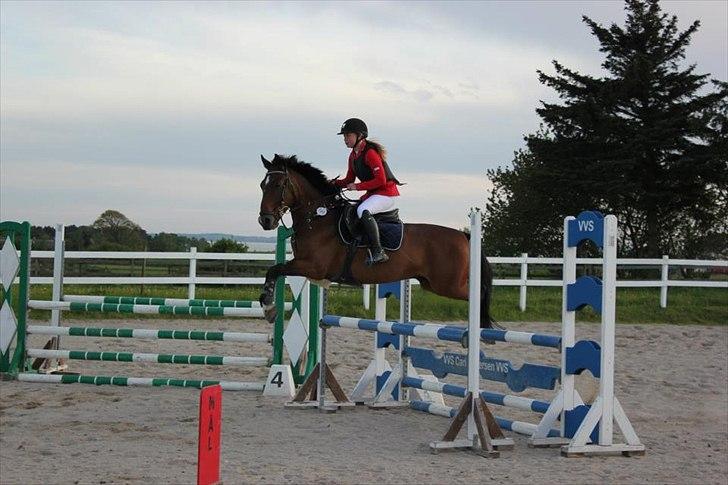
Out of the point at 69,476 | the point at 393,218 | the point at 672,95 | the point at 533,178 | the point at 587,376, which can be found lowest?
the point at 69,476

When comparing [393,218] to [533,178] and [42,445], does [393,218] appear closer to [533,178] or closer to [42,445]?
[42,445]

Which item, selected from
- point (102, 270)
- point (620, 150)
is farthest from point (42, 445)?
point (620, 150)

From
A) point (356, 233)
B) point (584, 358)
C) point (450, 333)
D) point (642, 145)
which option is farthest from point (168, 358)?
point (642, 145)

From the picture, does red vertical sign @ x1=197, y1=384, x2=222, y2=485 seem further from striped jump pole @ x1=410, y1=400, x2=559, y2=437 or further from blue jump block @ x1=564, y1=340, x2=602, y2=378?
striped jump pole @ x1=410, y1=400, x2=559, y2=437

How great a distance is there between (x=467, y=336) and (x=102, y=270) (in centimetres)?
1412

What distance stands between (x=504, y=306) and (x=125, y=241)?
12002 mm

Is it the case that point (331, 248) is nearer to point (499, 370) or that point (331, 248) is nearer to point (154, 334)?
point (499, 370)

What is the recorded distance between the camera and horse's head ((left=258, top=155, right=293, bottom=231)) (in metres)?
7.06

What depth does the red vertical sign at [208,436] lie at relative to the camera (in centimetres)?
334

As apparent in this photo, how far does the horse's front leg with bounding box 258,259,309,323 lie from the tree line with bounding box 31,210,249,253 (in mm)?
13552

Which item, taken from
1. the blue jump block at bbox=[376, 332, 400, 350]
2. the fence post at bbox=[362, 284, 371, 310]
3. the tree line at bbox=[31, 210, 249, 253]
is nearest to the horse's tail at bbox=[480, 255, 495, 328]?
the blue jump block at bbox=[376, 332, 400, 350]

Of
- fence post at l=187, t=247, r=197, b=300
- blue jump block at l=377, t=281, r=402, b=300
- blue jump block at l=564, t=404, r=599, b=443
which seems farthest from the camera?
fence post at l=187, t=247, r=197, b=300

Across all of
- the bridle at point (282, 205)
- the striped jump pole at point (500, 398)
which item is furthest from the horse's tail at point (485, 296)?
the bridle at point (282, 205)

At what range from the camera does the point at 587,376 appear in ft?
21.0
